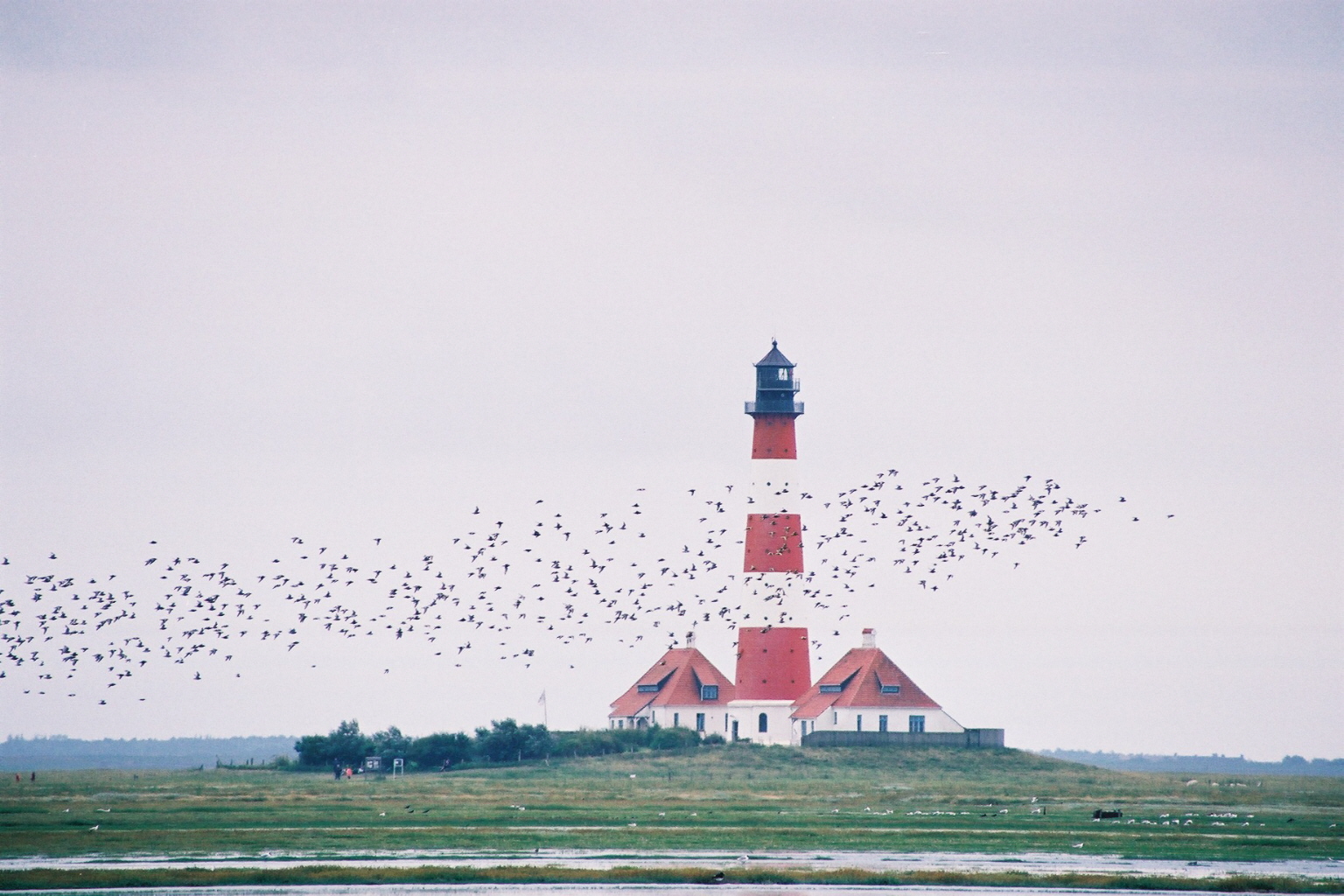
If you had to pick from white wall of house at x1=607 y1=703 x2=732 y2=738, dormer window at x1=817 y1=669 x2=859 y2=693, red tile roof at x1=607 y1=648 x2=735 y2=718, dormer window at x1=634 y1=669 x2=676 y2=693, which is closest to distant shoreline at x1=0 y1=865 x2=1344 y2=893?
dormer window at x1=817 y1=669 x2=859 y2=693

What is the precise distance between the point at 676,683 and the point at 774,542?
1565 centimetres

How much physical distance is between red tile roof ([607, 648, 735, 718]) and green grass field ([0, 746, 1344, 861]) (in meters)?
9.66

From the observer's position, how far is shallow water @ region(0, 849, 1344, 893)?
53.9 m

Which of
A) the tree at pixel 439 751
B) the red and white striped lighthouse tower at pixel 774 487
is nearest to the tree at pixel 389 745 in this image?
the tree at pixel 439 751

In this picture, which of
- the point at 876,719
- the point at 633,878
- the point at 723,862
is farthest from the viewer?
the point at 876,719

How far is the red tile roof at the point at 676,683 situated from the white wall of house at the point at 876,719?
8.45 metres

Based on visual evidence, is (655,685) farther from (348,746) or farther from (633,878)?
(633,878)

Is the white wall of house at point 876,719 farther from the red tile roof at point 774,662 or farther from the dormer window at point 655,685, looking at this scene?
the dormer window at point 655,685

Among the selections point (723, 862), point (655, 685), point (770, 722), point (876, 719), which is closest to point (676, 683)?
point (655, 685)

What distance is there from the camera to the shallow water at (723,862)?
177 feet

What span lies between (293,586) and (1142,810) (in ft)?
121

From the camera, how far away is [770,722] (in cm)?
10856

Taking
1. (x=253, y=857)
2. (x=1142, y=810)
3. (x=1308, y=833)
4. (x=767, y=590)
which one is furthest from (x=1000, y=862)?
(x=767, y=590)

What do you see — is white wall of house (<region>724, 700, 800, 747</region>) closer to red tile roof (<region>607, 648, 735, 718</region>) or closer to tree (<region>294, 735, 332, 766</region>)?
red tile roof (<region>607, 648, 735, 718</region>)
